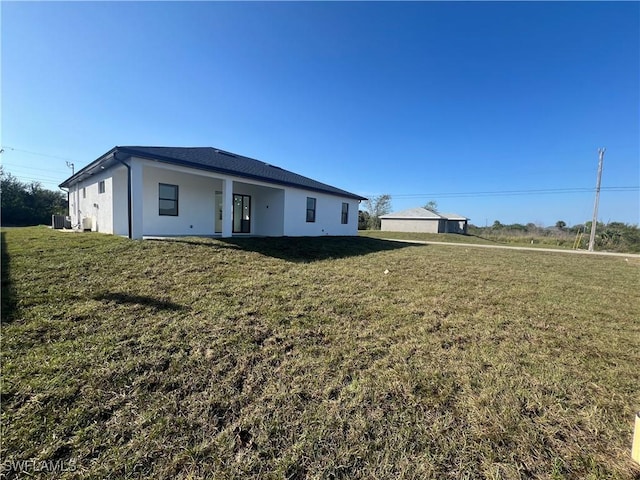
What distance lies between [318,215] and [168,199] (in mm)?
7449

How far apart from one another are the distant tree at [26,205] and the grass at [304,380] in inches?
1268

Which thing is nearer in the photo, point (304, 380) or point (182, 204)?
point (304, 380)

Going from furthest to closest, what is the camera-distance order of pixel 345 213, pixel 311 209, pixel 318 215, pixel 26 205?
pixel 26 205 → pixel 345 213 → pixel 318 215 → pixel 311 209

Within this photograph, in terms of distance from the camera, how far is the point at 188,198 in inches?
444

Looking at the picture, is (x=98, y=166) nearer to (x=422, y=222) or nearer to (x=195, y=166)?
(x=195, y=166)

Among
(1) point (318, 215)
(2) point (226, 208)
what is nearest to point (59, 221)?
(2) point (226, 208)

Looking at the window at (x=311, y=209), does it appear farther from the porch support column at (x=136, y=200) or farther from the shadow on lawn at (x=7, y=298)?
the shadow on lawn at (x=7, y=298)

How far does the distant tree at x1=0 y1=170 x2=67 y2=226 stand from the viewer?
27.2 meters

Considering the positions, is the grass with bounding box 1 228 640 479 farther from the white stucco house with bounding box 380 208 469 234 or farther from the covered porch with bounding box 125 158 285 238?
the white stucco house with bounding box 380 208 469 234

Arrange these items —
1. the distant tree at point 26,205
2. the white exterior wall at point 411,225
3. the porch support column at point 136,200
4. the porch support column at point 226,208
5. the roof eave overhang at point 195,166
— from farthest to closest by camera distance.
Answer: the white exterior wall at point 411,225 < the distant tree at point 26,205 < the porch support column at point 226,208 < the porch support column at point 136,200 < the roof eave overhang at point 195,166

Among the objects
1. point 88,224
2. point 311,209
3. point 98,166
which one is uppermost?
point 98,166

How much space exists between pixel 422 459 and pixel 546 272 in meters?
9.35

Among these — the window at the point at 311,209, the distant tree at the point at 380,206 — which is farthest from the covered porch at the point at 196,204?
the distant tree at the point at 380,206

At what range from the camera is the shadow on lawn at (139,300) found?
401cm
